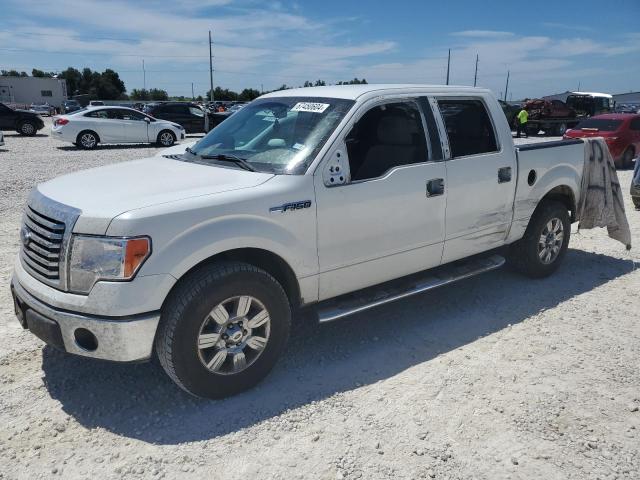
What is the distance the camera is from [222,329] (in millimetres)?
3143

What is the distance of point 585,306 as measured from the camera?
191 inches

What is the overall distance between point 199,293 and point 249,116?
1.96 m

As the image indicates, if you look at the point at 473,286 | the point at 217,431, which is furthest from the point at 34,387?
the point at 473,286

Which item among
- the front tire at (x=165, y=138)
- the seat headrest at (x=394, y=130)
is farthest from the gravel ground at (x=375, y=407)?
the front tire at (x=165, y=138)

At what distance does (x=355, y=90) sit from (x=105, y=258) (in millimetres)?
2269

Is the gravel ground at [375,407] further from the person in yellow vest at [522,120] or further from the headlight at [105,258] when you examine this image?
the person in yellow vest at [522,120]

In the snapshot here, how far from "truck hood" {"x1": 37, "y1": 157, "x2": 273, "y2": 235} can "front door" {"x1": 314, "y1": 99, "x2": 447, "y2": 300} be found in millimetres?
543

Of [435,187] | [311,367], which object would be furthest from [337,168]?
[311,367]

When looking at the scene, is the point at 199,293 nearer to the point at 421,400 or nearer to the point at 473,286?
the point at 421,400

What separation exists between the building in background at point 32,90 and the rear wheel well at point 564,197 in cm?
8347

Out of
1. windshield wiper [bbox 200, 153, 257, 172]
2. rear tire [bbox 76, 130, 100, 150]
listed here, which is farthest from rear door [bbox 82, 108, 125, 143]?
windshield wiper [bbox 200, 153, 257, 172]

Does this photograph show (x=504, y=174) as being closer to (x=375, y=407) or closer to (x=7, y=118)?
(x=375, y=407)

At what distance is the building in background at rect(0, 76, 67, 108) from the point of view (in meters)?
76.1

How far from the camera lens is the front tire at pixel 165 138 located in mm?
19609
